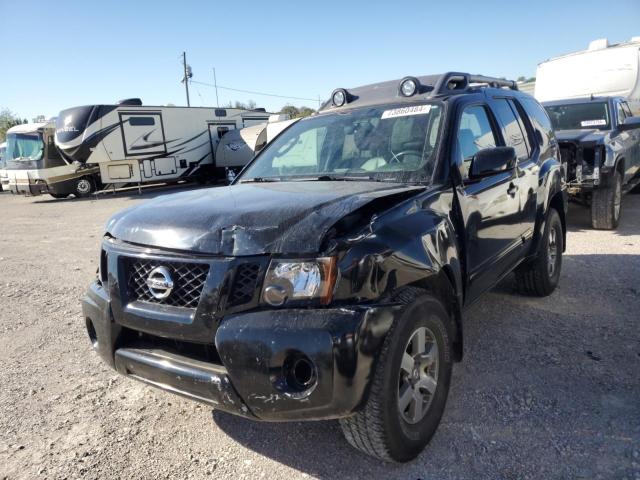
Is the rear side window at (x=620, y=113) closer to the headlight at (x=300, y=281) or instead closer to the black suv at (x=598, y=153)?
the black suv at (x=598, y=153)

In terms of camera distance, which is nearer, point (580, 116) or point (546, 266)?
point (546, 266)

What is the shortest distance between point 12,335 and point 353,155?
3.50 meters

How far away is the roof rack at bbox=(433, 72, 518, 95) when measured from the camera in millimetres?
3527

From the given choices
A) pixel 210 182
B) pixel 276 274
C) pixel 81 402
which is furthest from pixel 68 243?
pixel 210 182

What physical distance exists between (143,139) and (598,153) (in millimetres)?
15124

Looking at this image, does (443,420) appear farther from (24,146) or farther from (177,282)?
(24,146)

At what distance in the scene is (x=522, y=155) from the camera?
412cm

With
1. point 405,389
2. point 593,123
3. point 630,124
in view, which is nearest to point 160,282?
point 405,389

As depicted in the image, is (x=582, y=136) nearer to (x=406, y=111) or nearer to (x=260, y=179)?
(x=406, y=111)

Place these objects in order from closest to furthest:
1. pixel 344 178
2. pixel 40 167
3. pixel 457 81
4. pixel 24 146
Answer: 1. pixel 344 178
2. pixel 457 81
3. pixel 40 167
4. pixel 24 146

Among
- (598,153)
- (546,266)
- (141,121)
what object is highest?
(141,121)

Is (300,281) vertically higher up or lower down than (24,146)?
lower down

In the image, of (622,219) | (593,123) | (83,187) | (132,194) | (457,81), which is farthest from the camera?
(132,194)

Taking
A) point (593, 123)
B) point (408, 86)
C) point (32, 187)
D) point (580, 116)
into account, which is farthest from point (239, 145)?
point (408, 86)
